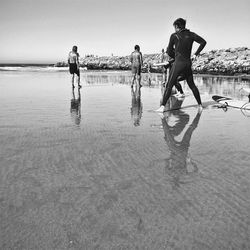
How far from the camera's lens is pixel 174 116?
6.09m

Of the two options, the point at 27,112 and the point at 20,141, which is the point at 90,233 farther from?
the point at 27,112

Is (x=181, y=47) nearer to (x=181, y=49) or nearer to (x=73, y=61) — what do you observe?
(x=181, y=49)

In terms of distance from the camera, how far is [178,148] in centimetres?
358

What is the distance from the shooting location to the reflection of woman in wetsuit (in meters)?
2.77

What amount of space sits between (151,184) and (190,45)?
4.76 m

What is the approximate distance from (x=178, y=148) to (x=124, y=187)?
138cm

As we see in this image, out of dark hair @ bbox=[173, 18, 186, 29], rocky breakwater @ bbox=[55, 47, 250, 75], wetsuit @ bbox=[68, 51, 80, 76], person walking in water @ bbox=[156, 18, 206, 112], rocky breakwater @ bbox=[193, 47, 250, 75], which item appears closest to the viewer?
dark hair @ bbox=[173, 18, 186, 29]

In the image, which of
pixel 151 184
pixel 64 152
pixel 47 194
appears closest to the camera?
pixel 47 194

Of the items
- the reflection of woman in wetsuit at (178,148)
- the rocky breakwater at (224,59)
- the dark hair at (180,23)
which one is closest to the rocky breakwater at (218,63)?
the rocky breakwater at (224,59)

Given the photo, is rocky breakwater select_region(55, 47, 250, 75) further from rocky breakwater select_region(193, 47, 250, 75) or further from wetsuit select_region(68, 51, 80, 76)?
wetsuit select_region(68, 51, 80, 76)

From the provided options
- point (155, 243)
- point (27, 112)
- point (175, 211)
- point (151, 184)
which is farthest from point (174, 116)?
point (155, 243)

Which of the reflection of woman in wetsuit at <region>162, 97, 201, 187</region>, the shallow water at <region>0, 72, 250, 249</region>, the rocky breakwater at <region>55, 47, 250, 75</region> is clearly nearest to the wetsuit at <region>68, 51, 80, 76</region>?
the reflection of woman in wetsuit at <region>162, 97, 201, 187</region>

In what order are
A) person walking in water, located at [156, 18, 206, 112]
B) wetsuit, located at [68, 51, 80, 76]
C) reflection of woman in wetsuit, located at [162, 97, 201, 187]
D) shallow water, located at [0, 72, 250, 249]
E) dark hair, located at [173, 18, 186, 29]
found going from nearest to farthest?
shallow water, located at [0, 72, 250, 249] → reflection of woman in wetsuit, located at [162, 97, 201, 187] → dark hair, located at [173, 18, 186, 29] → person walking in water, located at [156, 18, 206, 112] → wetsuit, located at [68, 51, 80, 76]

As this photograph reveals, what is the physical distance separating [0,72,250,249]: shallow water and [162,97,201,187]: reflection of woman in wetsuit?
15mm
